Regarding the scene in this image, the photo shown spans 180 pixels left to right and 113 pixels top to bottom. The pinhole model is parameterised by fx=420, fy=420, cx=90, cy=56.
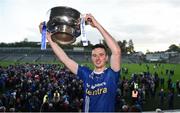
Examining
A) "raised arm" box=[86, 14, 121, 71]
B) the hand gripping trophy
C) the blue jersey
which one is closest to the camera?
the blue jersey

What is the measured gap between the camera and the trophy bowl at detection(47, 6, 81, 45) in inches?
160

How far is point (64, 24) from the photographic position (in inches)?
162

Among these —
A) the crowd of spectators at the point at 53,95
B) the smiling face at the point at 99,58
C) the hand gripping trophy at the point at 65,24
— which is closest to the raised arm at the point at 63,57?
the hand gripping trophy at the point at 65,24

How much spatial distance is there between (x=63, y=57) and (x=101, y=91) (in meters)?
0.73

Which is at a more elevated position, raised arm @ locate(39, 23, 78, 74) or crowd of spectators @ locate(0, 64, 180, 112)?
raised arm @ locate(39, 23, 78, 74)

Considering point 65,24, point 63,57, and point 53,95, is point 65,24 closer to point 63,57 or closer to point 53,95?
point 63,57

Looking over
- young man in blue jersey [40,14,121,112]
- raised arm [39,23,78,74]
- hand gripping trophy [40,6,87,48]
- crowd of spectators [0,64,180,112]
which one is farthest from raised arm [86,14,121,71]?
crowd of spectators [0,64,180,112]

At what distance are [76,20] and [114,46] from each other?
1.77ft

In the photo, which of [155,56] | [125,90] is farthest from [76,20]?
[155,56]

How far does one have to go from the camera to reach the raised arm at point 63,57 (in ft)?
13.3

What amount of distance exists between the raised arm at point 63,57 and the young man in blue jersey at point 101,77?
0.14m

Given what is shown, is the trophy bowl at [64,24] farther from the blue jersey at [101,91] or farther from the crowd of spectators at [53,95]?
the crowd of spectators at [53,95]

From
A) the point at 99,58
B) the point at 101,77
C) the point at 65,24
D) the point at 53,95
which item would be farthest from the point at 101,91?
the point at 53,95

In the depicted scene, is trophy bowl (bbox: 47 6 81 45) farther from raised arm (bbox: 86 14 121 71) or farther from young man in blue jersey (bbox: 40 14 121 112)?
raised arm (bbox: 86 14 121 71)
